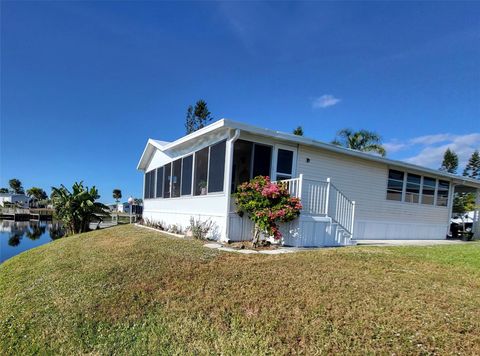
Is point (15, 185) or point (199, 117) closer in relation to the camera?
point (199, 117)

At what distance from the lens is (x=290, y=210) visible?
23.6 feet

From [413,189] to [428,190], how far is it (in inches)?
46.1

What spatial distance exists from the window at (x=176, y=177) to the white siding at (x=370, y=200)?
18.4ft

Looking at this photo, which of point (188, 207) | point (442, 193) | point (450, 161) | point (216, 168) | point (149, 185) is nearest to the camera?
point (216, 168)

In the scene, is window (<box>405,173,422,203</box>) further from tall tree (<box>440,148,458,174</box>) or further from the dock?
the dock

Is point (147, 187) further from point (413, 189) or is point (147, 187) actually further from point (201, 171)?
point (413, 189)

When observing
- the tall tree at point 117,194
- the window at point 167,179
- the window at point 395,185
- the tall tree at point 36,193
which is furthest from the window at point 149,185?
the tall tree at point 36,193

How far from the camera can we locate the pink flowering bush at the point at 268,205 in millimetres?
7258

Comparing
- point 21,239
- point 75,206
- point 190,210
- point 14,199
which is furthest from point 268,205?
point 14,199

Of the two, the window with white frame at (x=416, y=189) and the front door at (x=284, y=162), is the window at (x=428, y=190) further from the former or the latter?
A: the front door at (x=284, y=162)

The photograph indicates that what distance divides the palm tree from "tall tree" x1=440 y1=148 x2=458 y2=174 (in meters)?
51.6

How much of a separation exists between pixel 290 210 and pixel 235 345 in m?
4.17

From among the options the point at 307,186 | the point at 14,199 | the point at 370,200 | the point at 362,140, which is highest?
the point at 362,140

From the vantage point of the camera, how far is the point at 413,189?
505 inches
